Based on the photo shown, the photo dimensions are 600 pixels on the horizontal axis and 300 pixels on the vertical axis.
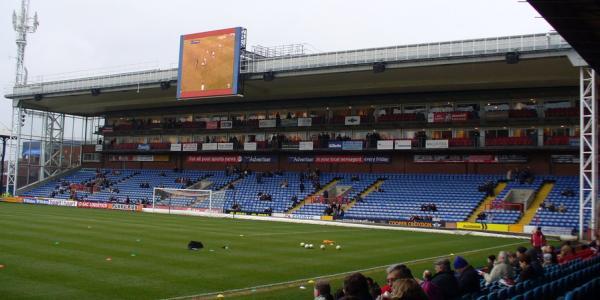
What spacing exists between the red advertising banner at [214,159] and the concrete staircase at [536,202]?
29564 mm

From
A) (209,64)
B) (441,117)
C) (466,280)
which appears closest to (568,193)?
(441,117)

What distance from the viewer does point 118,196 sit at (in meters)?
55.8

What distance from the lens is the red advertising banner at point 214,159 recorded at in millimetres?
58750

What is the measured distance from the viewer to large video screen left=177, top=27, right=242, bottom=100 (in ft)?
150

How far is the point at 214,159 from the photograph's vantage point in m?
60.1

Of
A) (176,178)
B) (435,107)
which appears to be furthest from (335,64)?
(176,178)

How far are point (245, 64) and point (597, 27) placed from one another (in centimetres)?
3489

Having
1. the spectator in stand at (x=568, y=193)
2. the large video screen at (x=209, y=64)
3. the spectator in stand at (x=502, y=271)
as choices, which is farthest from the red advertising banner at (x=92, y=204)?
the spectator in stand at (x=502, y=271)

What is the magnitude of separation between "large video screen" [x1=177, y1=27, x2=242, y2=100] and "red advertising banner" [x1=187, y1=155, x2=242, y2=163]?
40.0 feet

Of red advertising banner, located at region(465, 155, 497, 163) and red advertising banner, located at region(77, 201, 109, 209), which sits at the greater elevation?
red advertising banner, located at region(465, 155, 497, 163)

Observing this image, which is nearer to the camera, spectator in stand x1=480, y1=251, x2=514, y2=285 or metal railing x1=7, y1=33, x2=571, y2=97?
spectator in stand x1=480, y1=251, x2=514, y2=285

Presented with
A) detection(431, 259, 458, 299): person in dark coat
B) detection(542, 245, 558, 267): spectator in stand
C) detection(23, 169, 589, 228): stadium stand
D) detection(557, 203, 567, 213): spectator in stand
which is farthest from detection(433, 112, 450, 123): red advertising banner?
detection(431, 259, 458, 299): person in dark coat

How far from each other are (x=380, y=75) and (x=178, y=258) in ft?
99.1

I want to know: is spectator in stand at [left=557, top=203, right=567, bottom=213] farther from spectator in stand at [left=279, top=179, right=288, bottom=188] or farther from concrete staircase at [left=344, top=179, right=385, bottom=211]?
spectator in stand at [left=279, top=179, right=288, bottom=188]
